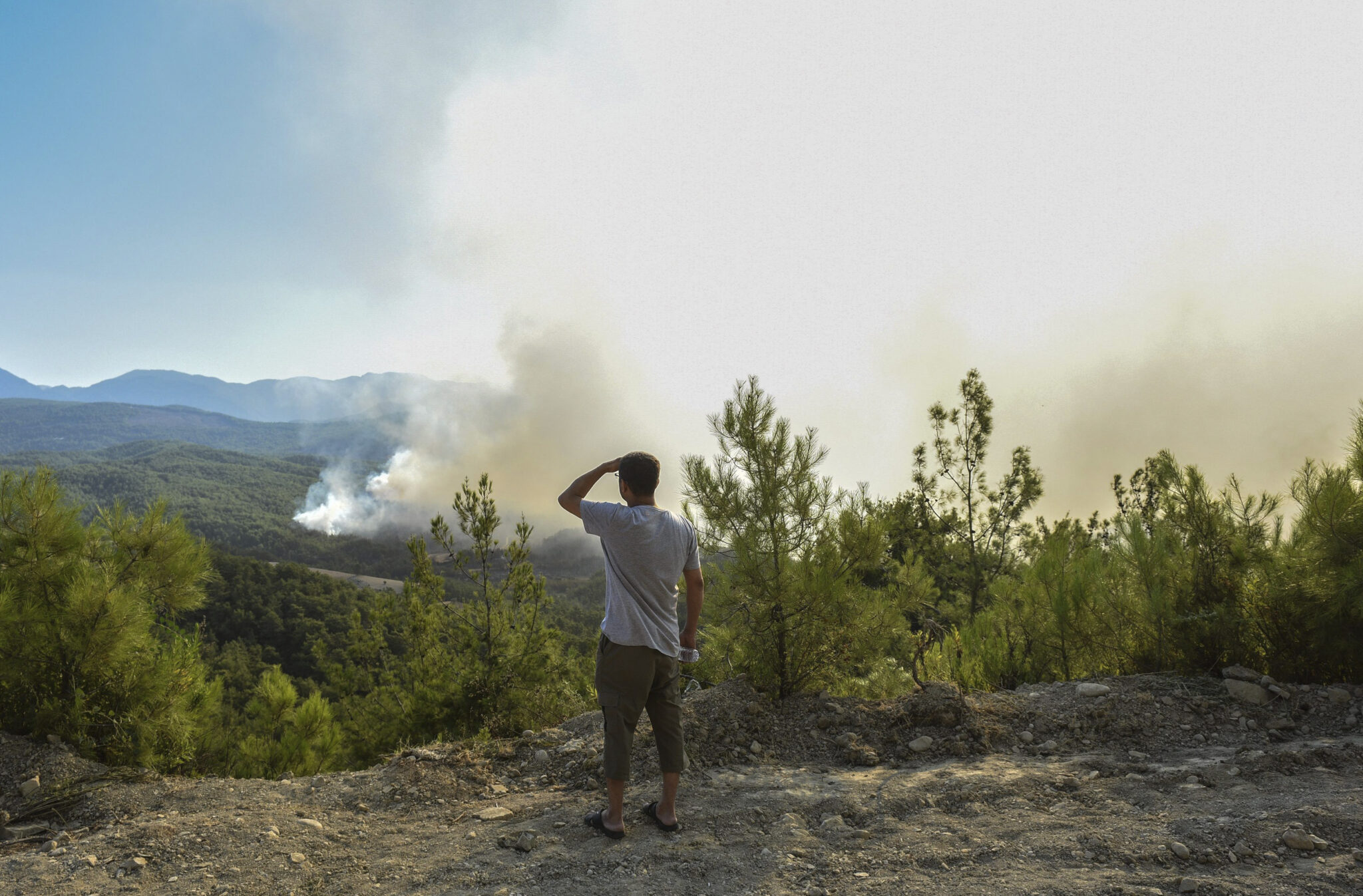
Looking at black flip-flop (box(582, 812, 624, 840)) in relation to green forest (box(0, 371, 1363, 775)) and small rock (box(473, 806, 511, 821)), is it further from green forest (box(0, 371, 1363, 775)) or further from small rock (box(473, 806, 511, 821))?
green forest (box(0, 371, 1363, 775))

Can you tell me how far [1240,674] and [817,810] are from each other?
3845 millimetres

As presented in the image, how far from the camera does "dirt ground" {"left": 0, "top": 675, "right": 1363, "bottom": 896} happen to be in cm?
335

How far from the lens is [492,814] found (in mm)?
4457

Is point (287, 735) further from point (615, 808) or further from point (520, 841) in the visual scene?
point (615, 808)

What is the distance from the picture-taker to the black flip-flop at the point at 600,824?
3943mm

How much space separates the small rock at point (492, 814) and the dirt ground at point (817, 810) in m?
0.02

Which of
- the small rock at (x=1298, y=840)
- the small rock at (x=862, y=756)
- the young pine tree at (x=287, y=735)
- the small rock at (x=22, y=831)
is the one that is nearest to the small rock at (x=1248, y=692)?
the small rock at (x=1298, y=840)

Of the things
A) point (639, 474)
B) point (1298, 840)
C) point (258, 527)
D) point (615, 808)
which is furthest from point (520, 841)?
point (258, 527)

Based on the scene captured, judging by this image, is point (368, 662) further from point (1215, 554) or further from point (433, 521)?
point (1215, 554)

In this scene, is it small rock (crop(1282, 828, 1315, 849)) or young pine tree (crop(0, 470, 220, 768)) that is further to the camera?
young pine tree (crop(0, 470, 220, 768))

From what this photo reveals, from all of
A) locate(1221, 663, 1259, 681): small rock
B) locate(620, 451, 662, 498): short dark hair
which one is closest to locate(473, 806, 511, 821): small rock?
locate(620, 451, 662, 498): short dark hair

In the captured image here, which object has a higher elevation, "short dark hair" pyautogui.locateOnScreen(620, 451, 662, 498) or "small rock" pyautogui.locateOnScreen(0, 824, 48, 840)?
"short dark hair" pyautogui.locateOnScreen(620, 451, 662, 498)

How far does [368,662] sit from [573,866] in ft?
31.9

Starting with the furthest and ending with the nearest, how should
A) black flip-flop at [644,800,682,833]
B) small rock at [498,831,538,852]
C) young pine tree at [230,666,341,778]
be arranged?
young pine tree at [230,666,341,778] < black flip-flop at [644,800,682,833] < small rock at [498,831,538,852]
